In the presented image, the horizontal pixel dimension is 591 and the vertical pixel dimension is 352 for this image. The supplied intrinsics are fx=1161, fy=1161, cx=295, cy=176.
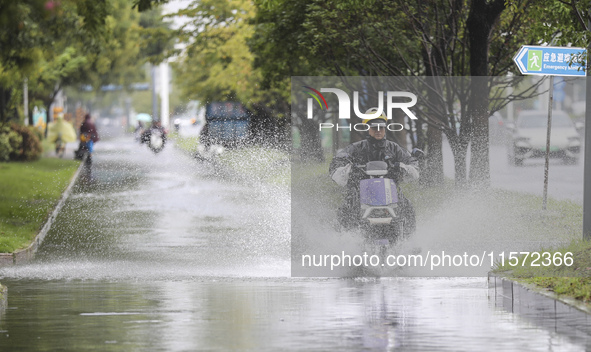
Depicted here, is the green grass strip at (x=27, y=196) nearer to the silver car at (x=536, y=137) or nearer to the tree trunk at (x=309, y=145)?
the tree trunk at (x=309, y=145)

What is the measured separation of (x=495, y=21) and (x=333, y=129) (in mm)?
6018

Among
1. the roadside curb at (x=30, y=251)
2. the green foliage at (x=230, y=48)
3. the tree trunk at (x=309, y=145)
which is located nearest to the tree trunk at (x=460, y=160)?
the tree trunk at (x=309, y=145)

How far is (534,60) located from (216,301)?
464cm

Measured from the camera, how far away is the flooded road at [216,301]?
8914mm

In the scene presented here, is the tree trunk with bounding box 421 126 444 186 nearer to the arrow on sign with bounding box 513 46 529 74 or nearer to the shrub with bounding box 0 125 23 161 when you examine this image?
the arrow on sign with bounding box 513 46 529 74

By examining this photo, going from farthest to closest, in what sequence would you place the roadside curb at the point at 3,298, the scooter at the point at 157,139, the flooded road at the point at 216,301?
1. the scooter at the point at 157,139
2. the roadside curb at the point at 3,298
3. the flooded road at the point at 216,301

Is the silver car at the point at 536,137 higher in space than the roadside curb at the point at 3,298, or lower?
higher

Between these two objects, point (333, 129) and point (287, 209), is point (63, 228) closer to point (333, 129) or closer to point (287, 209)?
point (287, 209)

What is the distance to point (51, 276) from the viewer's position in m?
13.9

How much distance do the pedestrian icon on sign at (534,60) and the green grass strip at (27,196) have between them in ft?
24.3

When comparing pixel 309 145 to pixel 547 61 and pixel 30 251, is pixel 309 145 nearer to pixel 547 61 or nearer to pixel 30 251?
pixel 547 61

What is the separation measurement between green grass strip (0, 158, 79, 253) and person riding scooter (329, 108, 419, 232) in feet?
17.2

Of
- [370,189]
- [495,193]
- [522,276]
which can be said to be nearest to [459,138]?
[495,193]

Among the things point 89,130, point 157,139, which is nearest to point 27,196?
point 89,130
